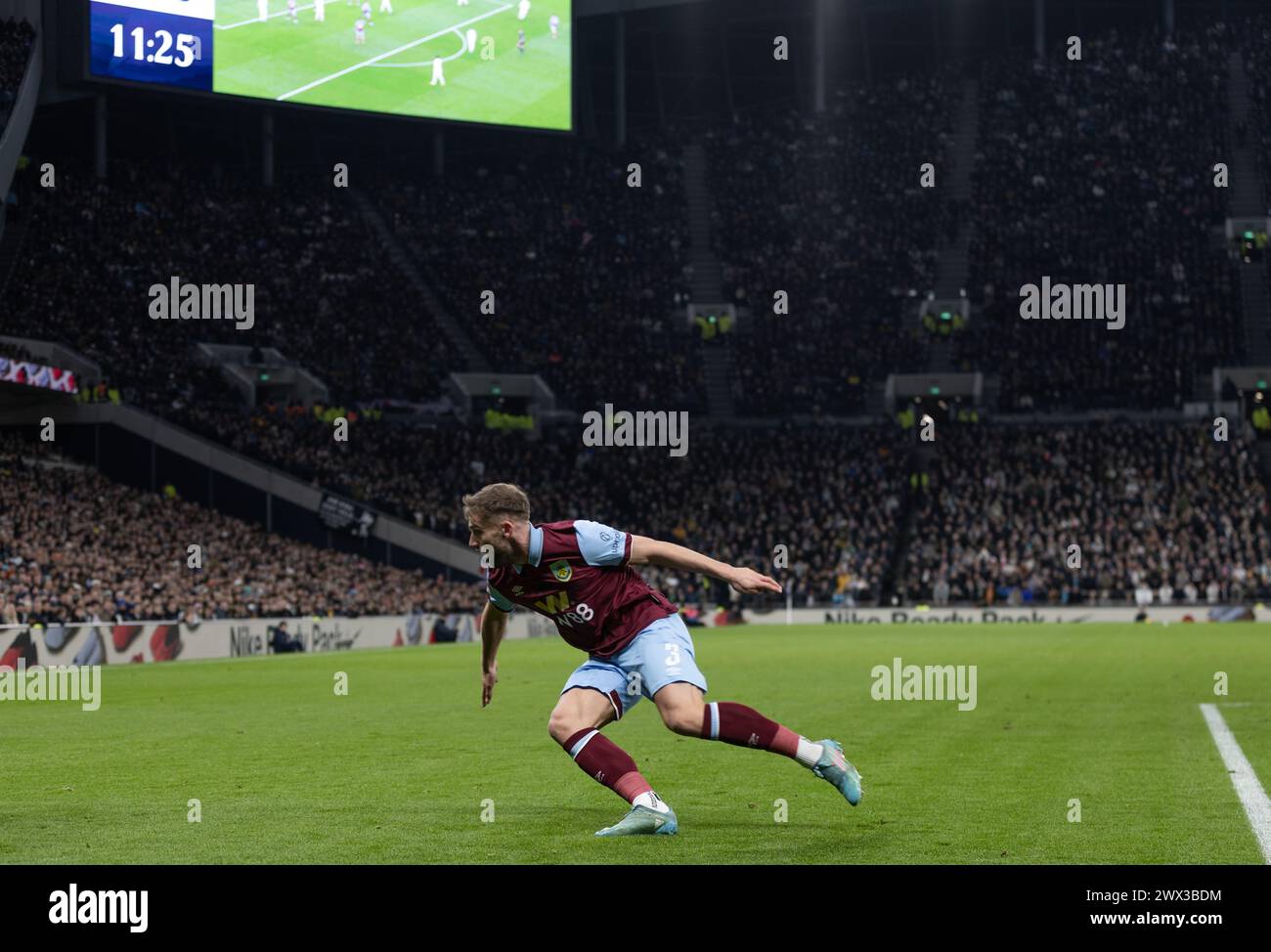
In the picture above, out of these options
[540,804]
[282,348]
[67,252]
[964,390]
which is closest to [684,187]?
[964,390]

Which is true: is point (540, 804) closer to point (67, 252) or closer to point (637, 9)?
point (67, 252)

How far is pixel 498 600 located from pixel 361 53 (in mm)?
50450

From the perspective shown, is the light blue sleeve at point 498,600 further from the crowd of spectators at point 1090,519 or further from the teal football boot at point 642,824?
the crowd of spectators at point 1090,519

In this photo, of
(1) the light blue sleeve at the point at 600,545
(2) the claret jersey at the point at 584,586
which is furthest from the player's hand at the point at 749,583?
(1) the light blue sleeve at the point at 600,545

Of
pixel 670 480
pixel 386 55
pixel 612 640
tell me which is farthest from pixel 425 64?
pixel 612 640

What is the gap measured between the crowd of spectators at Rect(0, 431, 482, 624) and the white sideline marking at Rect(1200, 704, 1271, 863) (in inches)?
1005

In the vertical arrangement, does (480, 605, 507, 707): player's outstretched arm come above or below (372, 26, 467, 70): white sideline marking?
below

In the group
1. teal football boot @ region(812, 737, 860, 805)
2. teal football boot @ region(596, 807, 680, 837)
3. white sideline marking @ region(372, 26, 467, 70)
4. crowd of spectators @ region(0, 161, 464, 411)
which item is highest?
white sideline marking @ region(372, 26, 467, 70)

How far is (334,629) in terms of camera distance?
4256cm

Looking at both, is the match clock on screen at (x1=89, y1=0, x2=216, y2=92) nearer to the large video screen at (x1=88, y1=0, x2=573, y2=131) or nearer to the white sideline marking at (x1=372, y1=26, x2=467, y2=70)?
the large video screen at (x1=88, y1=0, x2=573, y2=131)

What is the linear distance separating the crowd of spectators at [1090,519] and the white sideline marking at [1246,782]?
35.7 m

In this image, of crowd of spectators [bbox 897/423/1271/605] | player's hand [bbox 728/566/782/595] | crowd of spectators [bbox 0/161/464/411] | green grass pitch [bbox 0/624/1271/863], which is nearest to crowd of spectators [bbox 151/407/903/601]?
crowd of spectators [bbox 897/423/1271/605]

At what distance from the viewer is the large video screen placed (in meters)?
51.7
